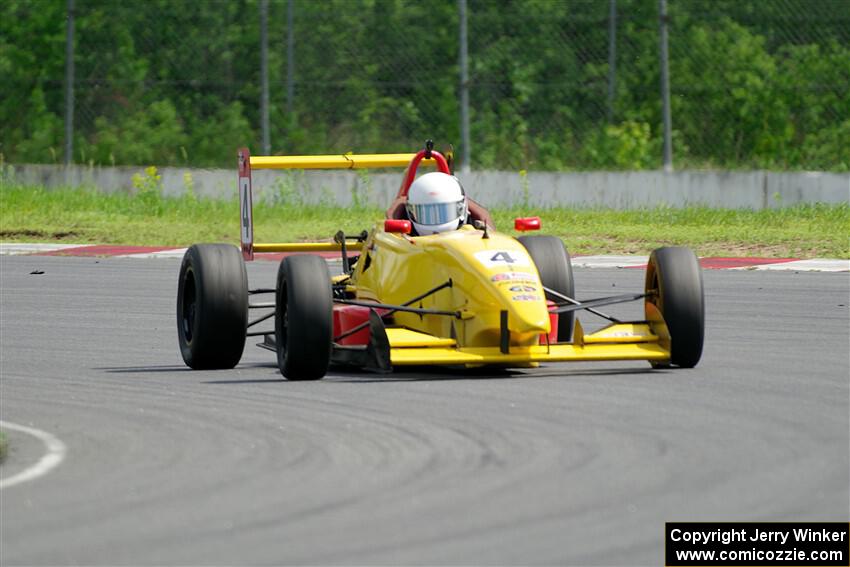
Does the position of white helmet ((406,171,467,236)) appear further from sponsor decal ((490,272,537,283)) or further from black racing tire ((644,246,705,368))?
black racing tire ((644,246,705,368))

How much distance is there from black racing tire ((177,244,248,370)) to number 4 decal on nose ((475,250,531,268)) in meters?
1.45

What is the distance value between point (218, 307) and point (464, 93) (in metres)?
14.1

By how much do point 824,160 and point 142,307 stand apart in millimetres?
13451

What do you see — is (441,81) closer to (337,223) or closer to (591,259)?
(337,223)

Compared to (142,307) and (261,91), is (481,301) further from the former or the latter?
(261,91)

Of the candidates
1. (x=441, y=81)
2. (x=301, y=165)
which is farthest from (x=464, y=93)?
(x=301, y=165)

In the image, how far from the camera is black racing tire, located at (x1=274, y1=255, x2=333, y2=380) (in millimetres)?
10000

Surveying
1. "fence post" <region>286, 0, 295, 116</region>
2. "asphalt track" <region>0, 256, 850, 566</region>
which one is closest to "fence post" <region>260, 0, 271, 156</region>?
"fence post" <region>286, 0, 295, 116</region>

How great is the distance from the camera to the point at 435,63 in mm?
25797

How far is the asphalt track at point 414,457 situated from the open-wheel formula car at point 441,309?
6.6 inches

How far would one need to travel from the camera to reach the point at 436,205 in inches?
442

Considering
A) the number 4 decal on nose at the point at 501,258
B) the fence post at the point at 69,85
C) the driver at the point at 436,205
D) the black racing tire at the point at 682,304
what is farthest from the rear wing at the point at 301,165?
the fence post at the point at 69,85

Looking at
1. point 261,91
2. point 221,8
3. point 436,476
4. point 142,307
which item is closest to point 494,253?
point 436,476

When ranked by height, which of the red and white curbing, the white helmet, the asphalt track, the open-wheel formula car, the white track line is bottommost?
the white track line
